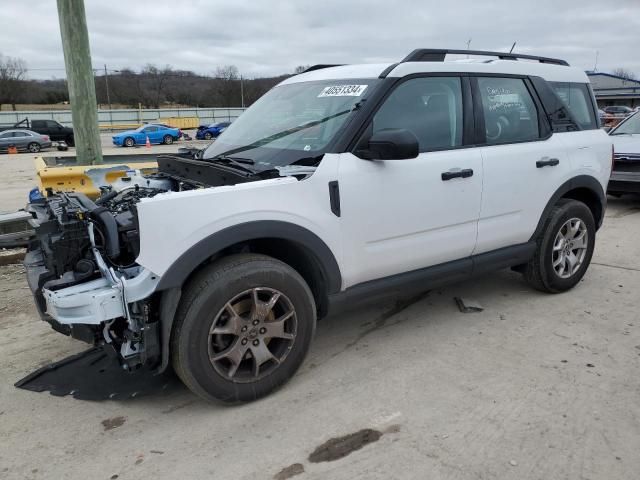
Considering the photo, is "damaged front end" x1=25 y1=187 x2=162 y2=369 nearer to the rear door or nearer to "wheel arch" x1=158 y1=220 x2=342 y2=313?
"wheel arch" x1=158 y1=220 x2=342 y2=313

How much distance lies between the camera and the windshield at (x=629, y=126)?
9713 millimetres

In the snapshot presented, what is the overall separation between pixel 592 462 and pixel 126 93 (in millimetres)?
87056

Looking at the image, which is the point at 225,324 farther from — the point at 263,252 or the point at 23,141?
the point at 23,141

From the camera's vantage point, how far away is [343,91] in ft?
11.8

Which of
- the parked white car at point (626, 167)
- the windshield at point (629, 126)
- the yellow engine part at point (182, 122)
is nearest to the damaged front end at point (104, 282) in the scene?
the parked white car at point (626, 167)

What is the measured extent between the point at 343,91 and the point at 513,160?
1425 mm

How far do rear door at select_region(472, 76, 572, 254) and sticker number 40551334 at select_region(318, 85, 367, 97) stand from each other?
95 cm

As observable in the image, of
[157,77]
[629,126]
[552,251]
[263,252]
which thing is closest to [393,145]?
[263,252]

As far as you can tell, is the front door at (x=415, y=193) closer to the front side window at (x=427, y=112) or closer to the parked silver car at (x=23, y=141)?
the front side window at (x=427, y=112)

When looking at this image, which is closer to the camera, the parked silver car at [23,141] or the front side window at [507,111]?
the front side window at [507,111]

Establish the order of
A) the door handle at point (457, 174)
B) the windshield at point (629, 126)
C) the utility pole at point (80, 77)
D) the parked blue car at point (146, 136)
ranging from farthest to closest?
the parked blue car at point (146, 136) < the windshield at point (629, 126) < the utility pole at point (80, 77) < the door handle at point (457, 174)

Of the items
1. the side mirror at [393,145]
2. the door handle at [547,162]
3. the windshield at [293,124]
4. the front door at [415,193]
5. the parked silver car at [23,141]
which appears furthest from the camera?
the parked silver car at [23,141]

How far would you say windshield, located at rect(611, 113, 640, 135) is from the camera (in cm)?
971

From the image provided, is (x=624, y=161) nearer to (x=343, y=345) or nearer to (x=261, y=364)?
(x=343, y=345)
